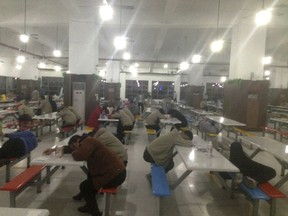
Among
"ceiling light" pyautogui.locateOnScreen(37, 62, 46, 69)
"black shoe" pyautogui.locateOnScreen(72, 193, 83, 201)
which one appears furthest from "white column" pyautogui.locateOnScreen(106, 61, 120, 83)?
"black shoe" pyautogui.locateOnScreen(72, 193, 83, 201)

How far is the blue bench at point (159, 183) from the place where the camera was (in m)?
3.48

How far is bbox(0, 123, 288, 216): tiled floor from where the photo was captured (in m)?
4.08

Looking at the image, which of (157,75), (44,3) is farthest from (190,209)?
(157,75)

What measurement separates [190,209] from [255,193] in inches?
40.3

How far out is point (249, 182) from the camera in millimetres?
4004

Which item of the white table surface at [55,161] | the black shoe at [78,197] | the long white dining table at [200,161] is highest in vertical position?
the long white dining table at [200,161]

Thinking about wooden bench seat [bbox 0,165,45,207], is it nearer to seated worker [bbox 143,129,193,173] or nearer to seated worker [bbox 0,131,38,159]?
seated worker [bbox 0,131,38,159]

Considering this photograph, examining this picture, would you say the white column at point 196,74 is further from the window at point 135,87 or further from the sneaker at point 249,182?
the sneaker at point 249,182

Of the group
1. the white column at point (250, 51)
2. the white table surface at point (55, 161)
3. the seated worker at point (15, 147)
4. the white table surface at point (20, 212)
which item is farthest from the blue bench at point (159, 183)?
the white column at point (250, 51)

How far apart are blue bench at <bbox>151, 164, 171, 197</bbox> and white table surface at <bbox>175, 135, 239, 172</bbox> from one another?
1.36 feet

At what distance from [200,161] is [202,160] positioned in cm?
8

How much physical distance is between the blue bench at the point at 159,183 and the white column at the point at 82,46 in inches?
318

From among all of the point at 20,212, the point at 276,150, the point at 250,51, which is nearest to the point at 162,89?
the point at 250,51

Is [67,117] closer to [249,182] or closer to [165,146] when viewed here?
[165,146]
